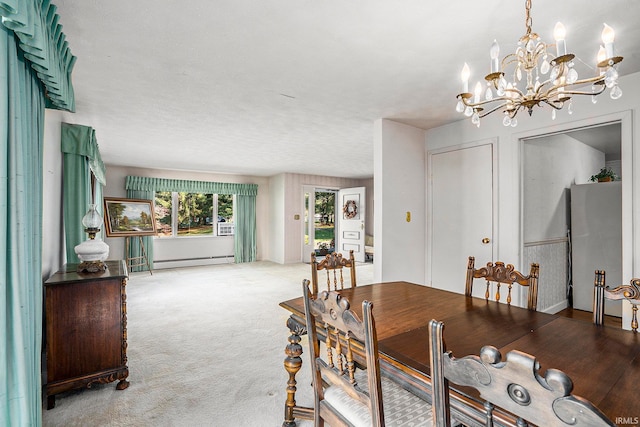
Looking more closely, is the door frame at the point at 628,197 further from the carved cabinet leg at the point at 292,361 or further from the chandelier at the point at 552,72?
the carved cabinet leg at the point at 292,361

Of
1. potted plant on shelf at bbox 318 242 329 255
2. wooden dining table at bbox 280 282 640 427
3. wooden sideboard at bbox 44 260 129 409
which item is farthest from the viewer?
potted plant on shelf at bbox 318 242 329 255

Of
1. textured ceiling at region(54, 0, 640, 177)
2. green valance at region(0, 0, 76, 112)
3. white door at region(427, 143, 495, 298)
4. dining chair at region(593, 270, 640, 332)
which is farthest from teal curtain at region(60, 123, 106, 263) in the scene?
dining chair at region(593, 270, 640, 332)

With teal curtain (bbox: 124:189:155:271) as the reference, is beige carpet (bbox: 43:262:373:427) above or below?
below

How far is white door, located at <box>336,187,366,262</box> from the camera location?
8.09 m

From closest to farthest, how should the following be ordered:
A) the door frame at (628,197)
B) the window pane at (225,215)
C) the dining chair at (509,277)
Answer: the dining chair at (509,277)
the door frame at (628,197)
the window pane at (225,215)

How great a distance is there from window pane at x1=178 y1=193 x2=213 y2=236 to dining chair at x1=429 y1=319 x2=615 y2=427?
7.52 metres

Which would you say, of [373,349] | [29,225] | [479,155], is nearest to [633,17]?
[479,155]

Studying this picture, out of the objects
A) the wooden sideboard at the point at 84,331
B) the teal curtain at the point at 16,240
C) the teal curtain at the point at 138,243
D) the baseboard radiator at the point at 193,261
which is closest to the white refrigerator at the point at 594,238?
the wooden sideboard at the point at 84,331

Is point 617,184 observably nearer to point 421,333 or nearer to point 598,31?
point 598,31

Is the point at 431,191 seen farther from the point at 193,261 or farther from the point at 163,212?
the point at 163,212

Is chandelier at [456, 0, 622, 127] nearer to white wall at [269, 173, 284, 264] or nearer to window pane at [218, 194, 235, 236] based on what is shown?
white wall at [269, 173, 284, 264]

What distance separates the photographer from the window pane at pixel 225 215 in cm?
791

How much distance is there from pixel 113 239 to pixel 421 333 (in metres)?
7.05

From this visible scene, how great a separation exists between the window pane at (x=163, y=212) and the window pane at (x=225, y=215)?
1.17 metres
